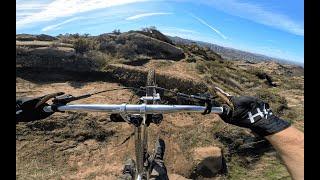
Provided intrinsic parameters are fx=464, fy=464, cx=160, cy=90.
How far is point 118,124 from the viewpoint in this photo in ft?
31.3

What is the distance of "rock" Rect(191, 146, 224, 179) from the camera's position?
764 centimetres

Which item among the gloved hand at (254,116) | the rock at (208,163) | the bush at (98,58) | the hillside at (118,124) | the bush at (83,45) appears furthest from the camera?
the bush at (83,45)

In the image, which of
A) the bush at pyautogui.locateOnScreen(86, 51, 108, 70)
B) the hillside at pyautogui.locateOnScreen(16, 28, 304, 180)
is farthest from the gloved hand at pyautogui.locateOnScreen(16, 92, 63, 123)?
the bush at pyautogui.locateOnScreen(86, 51, 108, 70)

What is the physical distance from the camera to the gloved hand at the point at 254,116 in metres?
2.55

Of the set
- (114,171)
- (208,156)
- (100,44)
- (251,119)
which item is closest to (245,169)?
(208,156)

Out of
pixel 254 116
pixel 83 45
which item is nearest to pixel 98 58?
pixel 83 45

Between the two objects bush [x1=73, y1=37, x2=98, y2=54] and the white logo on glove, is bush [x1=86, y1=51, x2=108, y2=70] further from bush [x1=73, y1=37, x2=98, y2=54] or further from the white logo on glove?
the white logo on glove

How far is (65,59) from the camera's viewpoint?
→ 42.9ft

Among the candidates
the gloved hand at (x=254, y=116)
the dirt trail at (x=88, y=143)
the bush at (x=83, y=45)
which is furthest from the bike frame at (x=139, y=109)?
the bush at (x=83, y=45)

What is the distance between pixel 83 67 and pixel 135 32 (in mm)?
3834

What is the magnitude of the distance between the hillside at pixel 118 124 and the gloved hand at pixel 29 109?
3.40 metres

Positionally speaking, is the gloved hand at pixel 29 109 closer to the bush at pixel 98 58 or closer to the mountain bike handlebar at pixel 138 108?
the mountain bike handlebar at pixel 138 108
